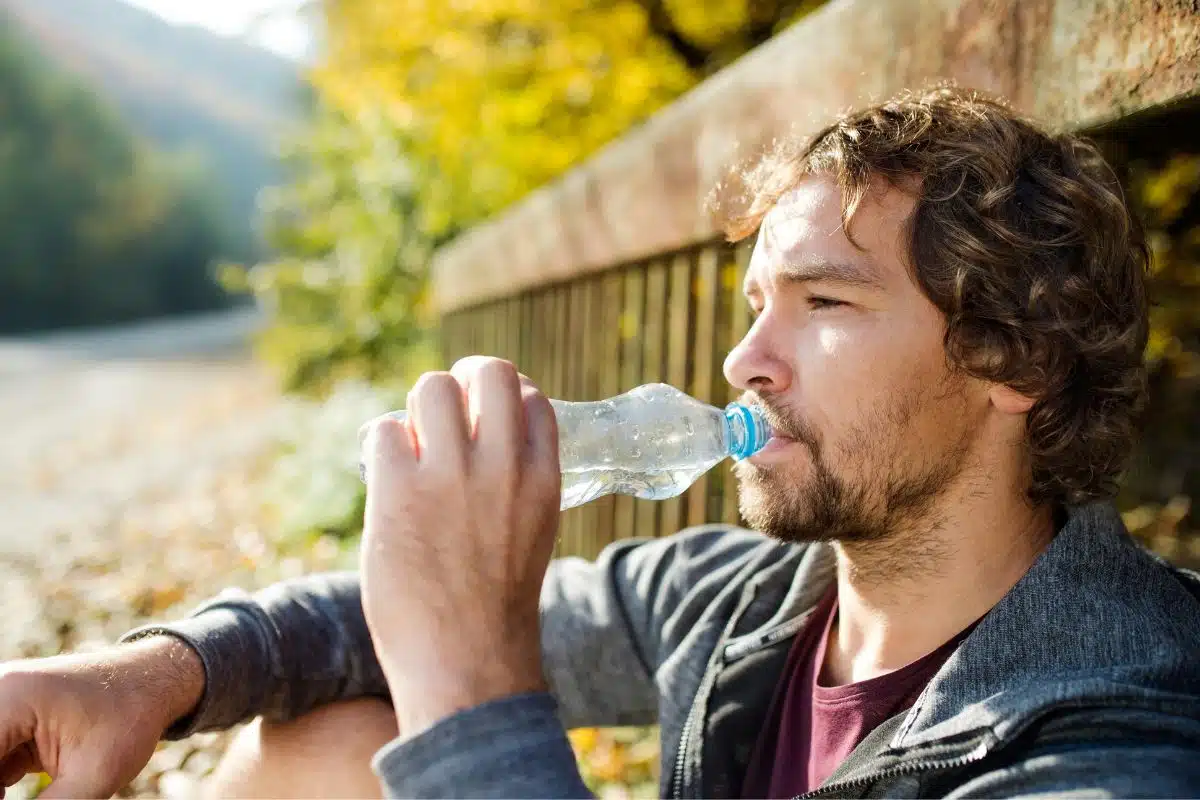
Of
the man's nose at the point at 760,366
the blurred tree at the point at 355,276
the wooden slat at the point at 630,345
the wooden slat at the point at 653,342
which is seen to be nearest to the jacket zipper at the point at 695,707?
the man's nose at the point at 760,366

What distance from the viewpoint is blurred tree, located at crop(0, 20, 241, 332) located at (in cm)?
3344

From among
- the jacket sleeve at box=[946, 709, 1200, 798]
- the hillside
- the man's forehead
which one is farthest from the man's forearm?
the hillside

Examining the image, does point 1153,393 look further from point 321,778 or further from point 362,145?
point 362,145

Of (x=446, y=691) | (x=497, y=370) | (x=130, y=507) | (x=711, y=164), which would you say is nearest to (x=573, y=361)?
(x=711, y=164)

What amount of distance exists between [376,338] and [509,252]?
5.27 metres

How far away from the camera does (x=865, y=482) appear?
1709 millimetres

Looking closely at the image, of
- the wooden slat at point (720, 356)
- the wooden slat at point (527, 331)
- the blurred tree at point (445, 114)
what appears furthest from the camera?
the wooden slat at point (527, 331)

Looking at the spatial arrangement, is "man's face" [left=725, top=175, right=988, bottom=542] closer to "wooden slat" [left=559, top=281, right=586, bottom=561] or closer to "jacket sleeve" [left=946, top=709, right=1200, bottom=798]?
"jacket sleeve" [left=946, top=709, right=1200, bottom=798]

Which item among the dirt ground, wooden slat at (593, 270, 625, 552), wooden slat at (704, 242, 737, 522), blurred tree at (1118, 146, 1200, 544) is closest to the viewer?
wooden slat at (704, 242, 737, 522)

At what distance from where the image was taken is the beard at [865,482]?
1.71 metres

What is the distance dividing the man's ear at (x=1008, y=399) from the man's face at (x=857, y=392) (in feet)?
0.11

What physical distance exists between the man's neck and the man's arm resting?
75 cm

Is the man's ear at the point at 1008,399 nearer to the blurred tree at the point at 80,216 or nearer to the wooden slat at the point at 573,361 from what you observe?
the wooden slat at the point at 573,361

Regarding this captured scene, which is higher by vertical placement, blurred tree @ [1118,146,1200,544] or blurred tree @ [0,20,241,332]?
blurred tree @ [0,20,241,332]
